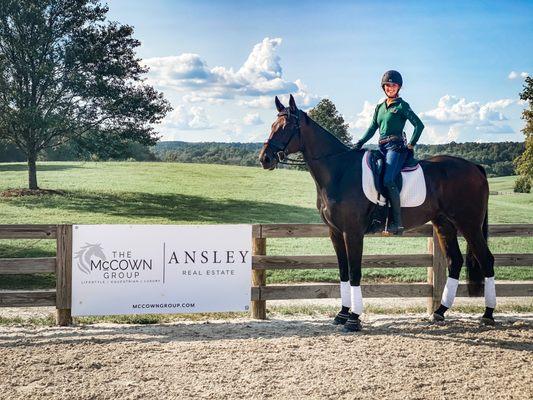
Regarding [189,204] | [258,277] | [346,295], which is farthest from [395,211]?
[189,204]

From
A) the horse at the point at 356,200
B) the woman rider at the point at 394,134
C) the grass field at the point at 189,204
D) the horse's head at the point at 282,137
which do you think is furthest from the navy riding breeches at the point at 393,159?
the grass field at the point at 189,204

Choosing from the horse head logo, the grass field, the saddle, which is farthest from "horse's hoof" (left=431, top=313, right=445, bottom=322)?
the grass field

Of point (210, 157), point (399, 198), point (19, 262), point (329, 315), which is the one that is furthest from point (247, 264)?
point (210, 157)

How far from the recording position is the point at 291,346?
6.33 metres

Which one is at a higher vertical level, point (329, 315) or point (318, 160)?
point (318, 160)

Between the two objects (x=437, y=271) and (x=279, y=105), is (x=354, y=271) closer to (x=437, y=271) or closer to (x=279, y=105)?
(x=437, y=271)

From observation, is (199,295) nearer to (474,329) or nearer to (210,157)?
(474,329)

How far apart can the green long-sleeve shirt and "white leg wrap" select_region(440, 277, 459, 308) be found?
2131 millimetres

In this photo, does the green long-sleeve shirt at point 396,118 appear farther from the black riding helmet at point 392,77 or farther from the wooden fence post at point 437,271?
the wooden fence post at point 437,271

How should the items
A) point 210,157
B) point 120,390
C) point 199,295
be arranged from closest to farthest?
point 120,390
point 199,295
point 210,157

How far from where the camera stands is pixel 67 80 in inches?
1027

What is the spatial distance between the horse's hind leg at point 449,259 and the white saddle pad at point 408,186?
76 cm

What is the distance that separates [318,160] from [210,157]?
4616 cm

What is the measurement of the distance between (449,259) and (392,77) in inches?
109
